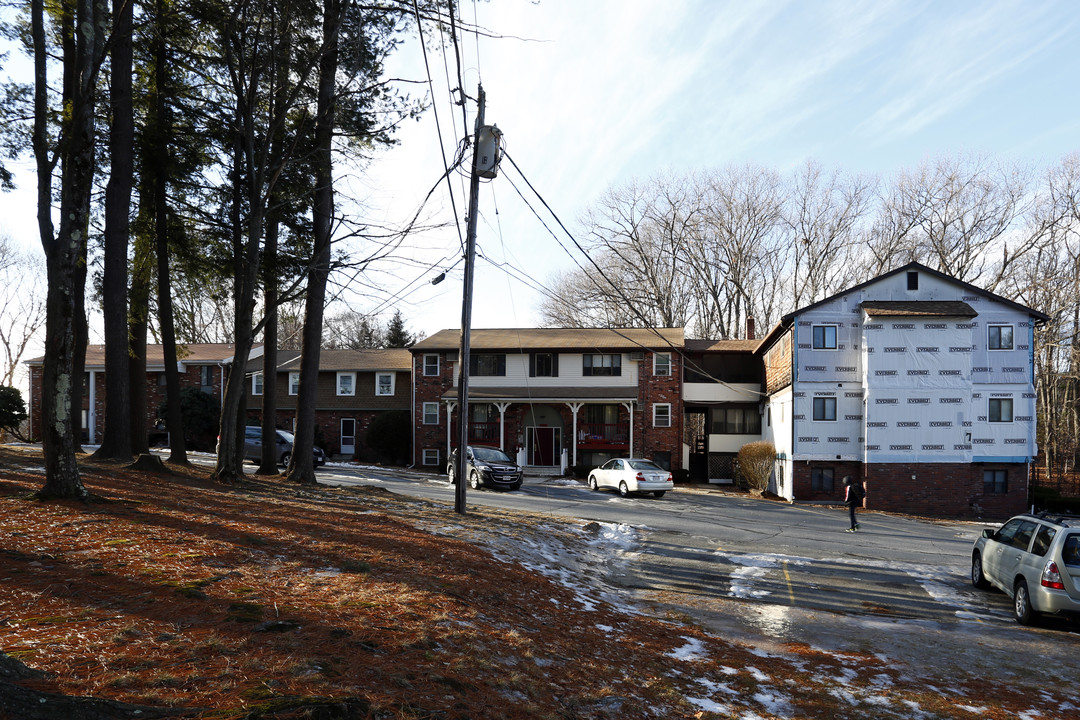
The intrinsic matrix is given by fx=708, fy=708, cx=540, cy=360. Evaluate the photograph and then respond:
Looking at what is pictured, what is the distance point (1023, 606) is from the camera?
10352 millimetres

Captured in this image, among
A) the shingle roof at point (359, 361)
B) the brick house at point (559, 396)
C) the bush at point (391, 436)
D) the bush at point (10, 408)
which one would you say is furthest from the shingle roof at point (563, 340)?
the bush at point (10, 408)

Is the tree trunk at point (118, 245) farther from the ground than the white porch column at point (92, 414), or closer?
farther from the ground

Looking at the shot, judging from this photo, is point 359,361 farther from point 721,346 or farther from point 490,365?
point 721,346

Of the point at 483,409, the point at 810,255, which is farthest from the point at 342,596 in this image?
the point at 810,255

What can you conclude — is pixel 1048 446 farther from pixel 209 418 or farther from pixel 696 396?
pixel 209 418

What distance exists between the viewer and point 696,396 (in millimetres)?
36969

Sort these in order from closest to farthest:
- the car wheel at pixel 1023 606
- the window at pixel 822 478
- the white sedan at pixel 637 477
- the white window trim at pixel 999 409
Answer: the car wheel at pixel 1023 606, the white sedan at pixel 637 477, the white window trim at pixel 999 409, the window at pixel 822 478

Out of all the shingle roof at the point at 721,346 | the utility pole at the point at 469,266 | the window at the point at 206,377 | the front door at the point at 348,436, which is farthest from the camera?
the window at the point at 206,377

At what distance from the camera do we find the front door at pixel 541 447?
37531 mm

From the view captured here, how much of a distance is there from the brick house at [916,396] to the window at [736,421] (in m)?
8.00

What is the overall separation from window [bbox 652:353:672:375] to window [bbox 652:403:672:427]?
165 centimetres

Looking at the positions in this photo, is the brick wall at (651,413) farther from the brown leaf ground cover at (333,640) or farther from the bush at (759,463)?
the brown leaf ground cover at (333,640)

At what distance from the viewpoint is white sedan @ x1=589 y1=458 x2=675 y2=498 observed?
1036 inches

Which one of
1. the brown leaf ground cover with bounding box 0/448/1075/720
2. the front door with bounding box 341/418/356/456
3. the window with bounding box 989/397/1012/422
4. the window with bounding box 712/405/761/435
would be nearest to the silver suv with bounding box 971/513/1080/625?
the brown leaf ground cover with bounding box 0/448/1075/720
